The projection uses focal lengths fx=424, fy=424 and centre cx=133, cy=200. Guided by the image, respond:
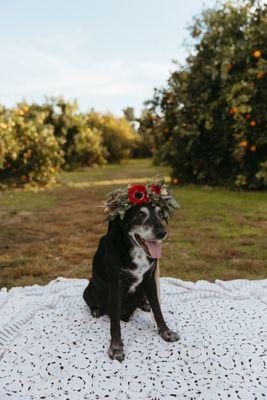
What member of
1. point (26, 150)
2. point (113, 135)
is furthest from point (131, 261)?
point (113, 135)

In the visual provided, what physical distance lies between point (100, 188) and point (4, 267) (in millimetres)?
6828

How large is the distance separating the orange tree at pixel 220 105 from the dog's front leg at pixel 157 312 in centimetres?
686

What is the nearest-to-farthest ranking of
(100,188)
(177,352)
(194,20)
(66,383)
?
(66,383), (177,352), (194,20), (100,188)

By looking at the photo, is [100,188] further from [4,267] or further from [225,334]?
[225,334]

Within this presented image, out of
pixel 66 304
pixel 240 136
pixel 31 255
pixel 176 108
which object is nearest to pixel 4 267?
pixel 31 255

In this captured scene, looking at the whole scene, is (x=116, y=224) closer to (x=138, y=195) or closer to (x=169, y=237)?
(x=138, y=195)

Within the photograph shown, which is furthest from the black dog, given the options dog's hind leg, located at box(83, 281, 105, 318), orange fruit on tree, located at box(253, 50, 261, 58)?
orange fruit on tree, located at box(253, 50, 261, 58)

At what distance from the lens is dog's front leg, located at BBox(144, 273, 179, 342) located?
306 centimetres

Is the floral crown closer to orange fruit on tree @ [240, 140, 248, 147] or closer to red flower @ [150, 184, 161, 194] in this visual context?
red flower @ [150, 184, 161, 194]

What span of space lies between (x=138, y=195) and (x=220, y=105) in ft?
26.7

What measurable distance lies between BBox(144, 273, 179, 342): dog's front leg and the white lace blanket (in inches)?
2.1

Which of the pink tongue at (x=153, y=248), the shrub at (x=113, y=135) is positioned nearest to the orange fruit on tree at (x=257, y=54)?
the pink tongue at (x=153, y=248)

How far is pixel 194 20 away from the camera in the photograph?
11.2 metres

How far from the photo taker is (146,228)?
107 inches
